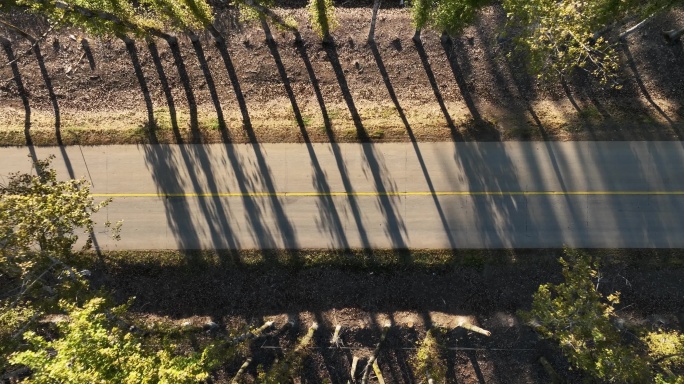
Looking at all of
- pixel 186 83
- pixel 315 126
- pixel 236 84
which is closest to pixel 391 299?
pixel 315 126

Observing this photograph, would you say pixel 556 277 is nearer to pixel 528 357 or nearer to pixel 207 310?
pixel 528 357

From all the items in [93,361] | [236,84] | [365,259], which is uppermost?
[236,84]

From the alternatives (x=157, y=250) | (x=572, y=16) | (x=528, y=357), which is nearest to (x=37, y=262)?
(x=157, y=250)

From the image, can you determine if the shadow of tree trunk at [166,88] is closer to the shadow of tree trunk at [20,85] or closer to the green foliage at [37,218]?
the green foliage at [37,218]

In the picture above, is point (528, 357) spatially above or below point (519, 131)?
below

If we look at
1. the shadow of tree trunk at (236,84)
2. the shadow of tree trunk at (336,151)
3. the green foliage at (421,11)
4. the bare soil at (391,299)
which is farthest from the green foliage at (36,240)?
the green foliage at (421,11)

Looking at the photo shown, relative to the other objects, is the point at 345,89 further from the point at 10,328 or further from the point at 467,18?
the point at 10,328

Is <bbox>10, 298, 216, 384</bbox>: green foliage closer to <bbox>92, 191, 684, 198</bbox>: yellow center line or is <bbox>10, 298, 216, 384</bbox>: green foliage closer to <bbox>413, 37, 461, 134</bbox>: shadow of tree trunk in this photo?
<bbox>92, 191, 684, 198</bbox>: yellow center line
